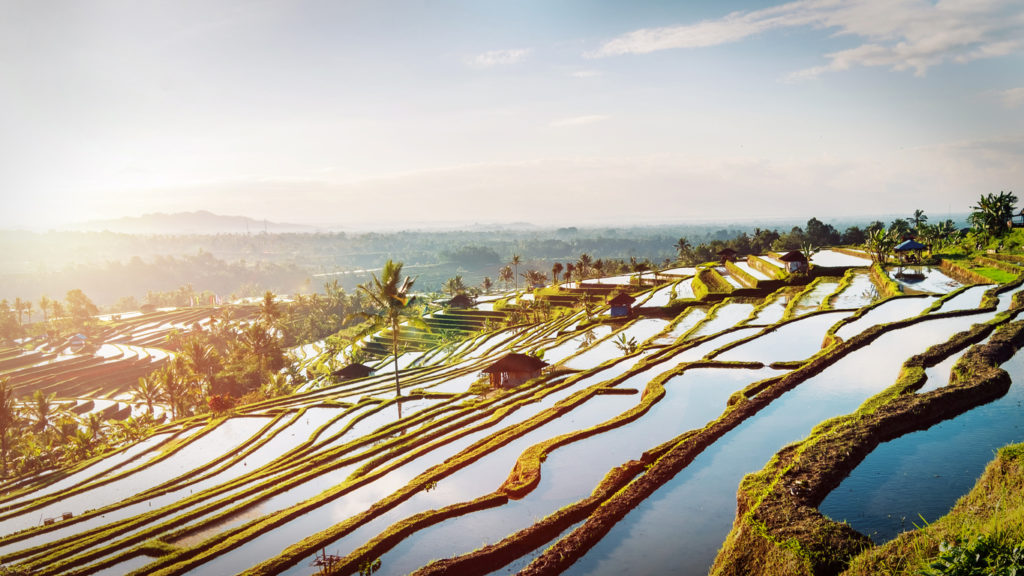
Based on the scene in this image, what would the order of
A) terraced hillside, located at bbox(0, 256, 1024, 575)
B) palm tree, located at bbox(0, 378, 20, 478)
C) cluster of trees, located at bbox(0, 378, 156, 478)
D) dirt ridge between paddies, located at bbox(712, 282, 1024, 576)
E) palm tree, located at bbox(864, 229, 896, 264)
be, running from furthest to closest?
palm tree, located at bbox(864, 229, 896, 264), palm tree, located at bbox(0, 378, 20, 478), cluster of trees, located at bbox(0, 378, 156, 478), terraced hillside, located at bbox(0, 256, 1024, 575), dirt ridge between paddies, located at bbox(712, 282, 1024, 576)

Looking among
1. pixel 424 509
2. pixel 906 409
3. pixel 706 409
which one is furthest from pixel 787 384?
pixel 424 509

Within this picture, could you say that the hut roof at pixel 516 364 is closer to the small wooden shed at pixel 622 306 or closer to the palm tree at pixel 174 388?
the small wooden shed at pixel 622 306

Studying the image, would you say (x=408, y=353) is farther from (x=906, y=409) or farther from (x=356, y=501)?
(x=906, y=409)

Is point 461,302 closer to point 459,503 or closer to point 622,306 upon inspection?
point 622,306

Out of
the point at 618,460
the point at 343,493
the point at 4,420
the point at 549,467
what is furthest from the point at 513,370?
the point at 4,420

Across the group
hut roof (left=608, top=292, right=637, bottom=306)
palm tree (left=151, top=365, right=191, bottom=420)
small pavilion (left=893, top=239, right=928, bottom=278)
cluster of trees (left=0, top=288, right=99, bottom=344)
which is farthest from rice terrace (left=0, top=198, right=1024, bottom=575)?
cluster of trees (left=0, top=288, right=99, bottom=344)

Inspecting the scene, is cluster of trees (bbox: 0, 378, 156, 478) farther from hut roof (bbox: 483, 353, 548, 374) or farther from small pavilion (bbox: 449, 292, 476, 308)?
small pavilion (bbox: 449, 292, 476, 308)
